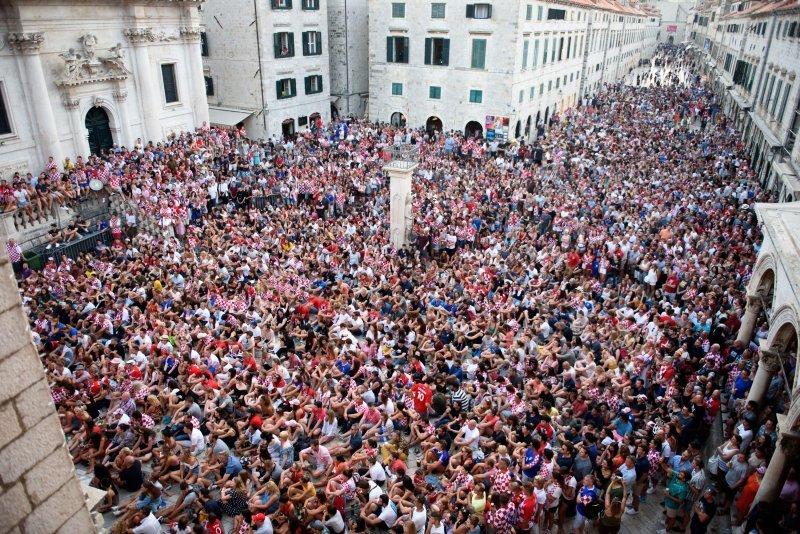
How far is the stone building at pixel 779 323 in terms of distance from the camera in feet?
27.1

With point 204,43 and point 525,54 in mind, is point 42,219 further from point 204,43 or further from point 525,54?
point 525,54

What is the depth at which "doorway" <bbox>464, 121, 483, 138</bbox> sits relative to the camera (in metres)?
36.7

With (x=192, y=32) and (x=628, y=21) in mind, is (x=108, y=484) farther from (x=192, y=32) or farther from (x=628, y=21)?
(x=628, y=21)

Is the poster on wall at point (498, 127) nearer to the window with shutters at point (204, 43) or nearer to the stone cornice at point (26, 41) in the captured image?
the window with shutters at point (204, 43)

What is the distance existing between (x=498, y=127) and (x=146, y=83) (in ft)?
68.6

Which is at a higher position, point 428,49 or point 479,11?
point 479,11

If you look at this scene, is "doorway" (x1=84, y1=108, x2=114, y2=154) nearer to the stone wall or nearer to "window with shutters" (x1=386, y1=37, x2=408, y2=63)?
"window with shutters" (x1=386, y1=37, x2=408, y2=63)

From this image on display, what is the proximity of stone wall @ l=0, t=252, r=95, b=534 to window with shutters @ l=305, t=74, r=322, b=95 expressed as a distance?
35924 mm

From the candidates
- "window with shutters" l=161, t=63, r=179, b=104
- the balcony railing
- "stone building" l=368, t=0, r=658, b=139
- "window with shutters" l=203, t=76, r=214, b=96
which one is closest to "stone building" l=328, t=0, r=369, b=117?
"stone building" l=368, t=0, r=658, b=139

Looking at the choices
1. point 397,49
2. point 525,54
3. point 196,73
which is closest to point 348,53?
point 397,49

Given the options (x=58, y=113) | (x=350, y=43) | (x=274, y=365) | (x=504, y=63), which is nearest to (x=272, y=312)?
(x=274, y=365)

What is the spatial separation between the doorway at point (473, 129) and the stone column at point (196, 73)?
56.0 ft

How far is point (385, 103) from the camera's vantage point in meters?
39.0

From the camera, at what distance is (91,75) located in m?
22.5
